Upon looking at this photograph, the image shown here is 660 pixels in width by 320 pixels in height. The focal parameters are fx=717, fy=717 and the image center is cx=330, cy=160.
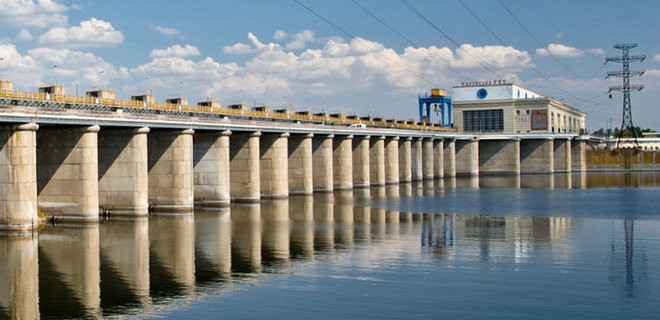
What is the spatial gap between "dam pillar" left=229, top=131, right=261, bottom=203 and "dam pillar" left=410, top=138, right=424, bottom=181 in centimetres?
5499

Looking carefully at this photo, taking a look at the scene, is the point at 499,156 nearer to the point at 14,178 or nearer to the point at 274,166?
the point at 274,166

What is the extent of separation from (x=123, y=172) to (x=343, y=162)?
149ft

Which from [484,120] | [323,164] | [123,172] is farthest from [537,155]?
[123,172]

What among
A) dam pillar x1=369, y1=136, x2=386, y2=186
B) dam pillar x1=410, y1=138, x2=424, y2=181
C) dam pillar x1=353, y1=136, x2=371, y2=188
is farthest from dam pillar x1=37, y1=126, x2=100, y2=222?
dam pillar x1=410, y1=138, x2=424, y2=181

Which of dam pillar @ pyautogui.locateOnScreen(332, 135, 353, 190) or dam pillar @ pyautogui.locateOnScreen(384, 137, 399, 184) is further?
dam pillar @ pyautogui.locateOnScreen(384, 137, 399, 184)

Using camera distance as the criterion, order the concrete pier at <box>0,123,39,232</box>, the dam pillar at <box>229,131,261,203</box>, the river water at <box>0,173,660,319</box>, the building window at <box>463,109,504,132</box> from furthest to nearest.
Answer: the building window at <box>463,109,504,132</box>
the dam pillar at <box>229,131,261,203</box>
the concrete pier at <box>0,123,39,232</box>
the river water at <box>0,173,660,319</box>

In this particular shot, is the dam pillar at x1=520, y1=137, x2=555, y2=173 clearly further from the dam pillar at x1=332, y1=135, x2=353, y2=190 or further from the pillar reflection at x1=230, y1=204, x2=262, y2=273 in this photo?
the pillar reflection at x1=230, y1=204, x2=262, y2=273

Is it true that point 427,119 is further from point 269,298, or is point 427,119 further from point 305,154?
point 269,298

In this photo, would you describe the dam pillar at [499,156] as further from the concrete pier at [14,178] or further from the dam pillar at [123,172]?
the concrete pier at [14,178]

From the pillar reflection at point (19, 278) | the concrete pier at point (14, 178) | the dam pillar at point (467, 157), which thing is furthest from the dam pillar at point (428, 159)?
the pillar reflection at point (19, 278)

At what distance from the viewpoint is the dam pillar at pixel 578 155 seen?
166875 mm

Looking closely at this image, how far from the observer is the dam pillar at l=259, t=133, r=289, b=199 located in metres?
81.8

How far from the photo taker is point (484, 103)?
573 ft

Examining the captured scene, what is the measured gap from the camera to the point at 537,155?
159 metres
